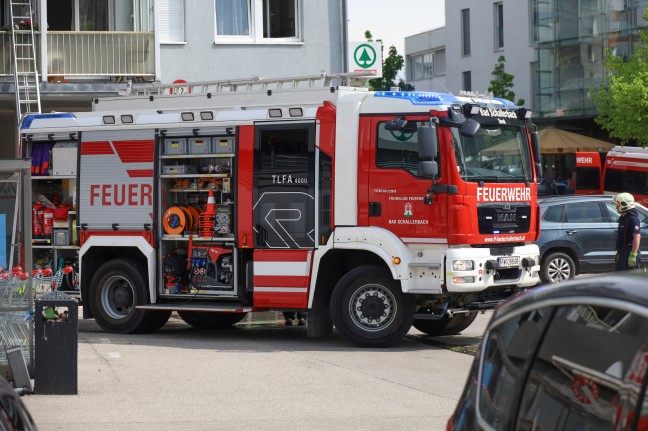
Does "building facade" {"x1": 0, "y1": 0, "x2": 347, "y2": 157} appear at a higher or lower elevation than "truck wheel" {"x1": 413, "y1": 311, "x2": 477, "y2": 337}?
higher

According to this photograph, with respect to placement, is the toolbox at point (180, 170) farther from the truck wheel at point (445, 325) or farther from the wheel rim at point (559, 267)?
the wheel rim at point (559, 267)

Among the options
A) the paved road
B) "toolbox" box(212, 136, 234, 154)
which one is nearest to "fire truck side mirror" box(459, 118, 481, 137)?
the paved road

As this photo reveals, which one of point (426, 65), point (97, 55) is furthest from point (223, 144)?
point (426, 65)

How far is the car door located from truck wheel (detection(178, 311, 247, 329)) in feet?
24.7

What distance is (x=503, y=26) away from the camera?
55375 mm

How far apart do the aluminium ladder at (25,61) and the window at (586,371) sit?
19.2 metres

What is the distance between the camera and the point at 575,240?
848 inches

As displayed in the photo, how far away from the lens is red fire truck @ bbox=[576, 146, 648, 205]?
3378cm

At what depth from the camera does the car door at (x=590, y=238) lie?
849 inches

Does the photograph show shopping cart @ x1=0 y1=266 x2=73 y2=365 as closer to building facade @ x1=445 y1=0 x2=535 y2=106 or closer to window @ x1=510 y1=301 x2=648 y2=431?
window @ x1=510 y1=301 x2=648 y2=431

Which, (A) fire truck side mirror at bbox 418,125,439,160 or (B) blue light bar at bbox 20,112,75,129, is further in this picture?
(B) blue light bar at bbox 20,112,75,129

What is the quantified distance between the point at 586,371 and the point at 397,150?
10238mm

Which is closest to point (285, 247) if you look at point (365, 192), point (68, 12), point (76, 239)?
point (365, 192)

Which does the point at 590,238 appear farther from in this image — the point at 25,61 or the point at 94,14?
the point at 25,61
